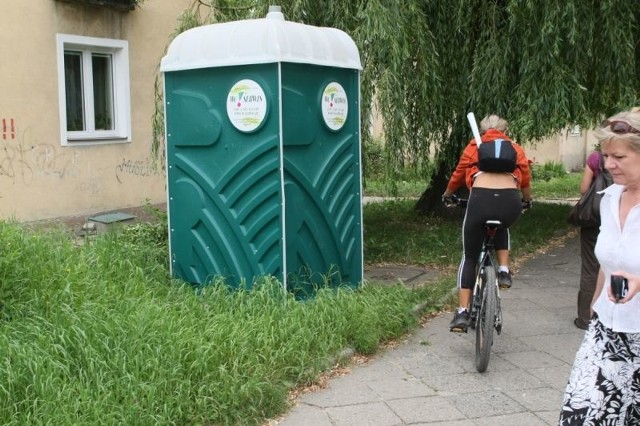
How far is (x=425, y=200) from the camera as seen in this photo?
12406mm

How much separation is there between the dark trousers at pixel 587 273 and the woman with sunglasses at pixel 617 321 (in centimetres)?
326

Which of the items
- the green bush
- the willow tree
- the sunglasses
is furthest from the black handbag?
the green bush

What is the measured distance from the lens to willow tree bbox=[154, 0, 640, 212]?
7.68 metres

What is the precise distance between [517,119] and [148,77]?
26.4 feet

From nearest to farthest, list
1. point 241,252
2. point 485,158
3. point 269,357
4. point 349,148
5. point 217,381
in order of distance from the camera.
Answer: point 217,381, point 269,357, point 485,158, point 241,252, point 349,148

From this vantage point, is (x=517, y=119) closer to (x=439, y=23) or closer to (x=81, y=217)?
(x=439, y=23)

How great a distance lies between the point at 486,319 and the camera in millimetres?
4961

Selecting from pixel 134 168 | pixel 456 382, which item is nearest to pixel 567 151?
pixel 134 168

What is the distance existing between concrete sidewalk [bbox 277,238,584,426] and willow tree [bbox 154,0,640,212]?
8.11ft

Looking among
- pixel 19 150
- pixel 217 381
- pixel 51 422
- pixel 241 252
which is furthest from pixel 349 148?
pixel 19 150

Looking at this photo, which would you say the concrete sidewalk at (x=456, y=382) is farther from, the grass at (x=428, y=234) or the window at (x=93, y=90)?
the window at (x=93, y=90)

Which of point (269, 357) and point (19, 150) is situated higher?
point (19, 150)

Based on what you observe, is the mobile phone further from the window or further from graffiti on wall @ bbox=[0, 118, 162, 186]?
the window

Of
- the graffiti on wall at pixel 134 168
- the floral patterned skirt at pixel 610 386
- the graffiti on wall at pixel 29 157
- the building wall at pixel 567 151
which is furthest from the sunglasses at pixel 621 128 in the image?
the building wall at pixel 567 151
